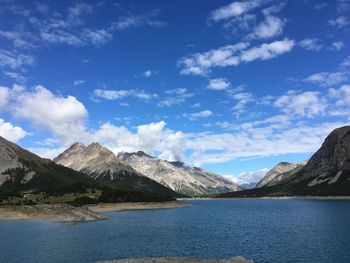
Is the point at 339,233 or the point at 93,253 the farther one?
the point at 339,233

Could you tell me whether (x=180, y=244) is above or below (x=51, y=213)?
below

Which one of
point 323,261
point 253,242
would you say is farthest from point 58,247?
point 323,261

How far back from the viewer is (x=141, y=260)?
62094 millimetres

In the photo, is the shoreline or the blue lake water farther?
the shoreline

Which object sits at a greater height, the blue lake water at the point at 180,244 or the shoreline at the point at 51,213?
the shoreline at the point at 51,213

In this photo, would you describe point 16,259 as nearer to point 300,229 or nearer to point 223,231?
point 223,231

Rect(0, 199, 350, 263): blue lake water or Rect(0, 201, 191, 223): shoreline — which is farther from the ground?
Rect(0, 201, 191, 223): shoreline

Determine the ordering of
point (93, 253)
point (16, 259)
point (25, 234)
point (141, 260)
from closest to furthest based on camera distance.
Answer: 1. point (141, 260)
2. point (16, 259)
3. point (93, 253)
4. point (25, 234)

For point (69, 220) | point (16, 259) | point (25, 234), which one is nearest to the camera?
point (16, 259)

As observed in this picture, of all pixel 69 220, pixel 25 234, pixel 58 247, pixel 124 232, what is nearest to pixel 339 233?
pixel 124 232

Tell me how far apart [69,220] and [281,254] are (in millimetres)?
106288

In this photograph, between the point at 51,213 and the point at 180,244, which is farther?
the point at 51,213

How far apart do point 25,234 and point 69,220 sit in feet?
162

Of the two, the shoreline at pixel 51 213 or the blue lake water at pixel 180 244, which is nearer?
the blue lake water at pixel 180 244
